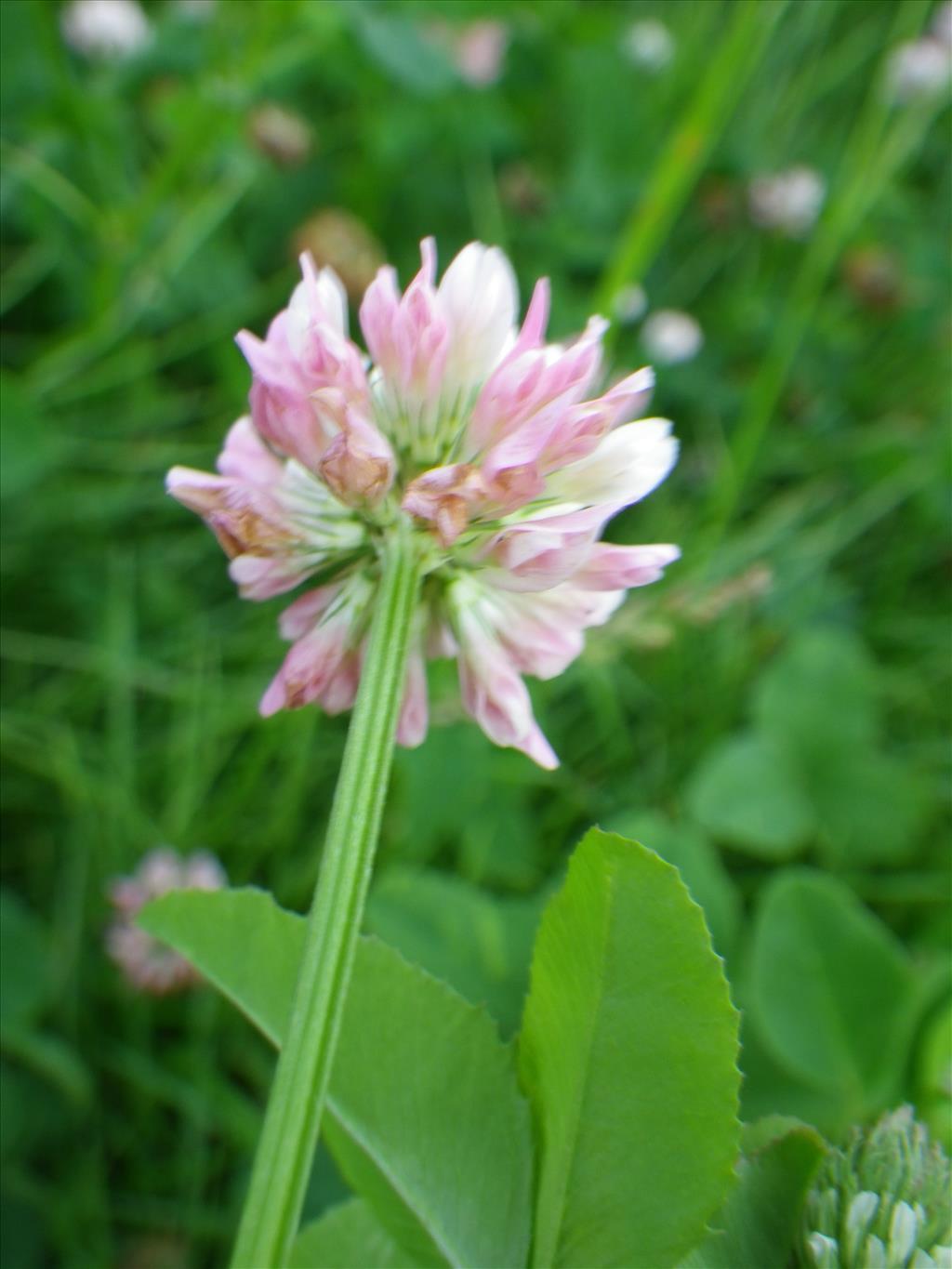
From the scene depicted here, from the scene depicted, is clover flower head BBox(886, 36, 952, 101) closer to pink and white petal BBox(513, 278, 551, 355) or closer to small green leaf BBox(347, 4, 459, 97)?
small green leaf BBox(347, 4, 459, 97)

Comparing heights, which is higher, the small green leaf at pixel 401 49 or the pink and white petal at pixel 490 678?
the small green leaf at pixel 401 49

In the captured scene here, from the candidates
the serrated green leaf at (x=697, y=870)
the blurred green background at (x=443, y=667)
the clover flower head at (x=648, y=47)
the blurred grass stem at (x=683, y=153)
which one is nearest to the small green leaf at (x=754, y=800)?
the blurred green background at (x=443, y=667)

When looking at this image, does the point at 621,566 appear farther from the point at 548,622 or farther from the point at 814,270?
the point at 814,270

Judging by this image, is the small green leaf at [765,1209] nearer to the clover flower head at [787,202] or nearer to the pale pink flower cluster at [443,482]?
the pale pink flower cluster at [443,482]

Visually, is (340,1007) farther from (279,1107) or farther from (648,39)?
(648,39)

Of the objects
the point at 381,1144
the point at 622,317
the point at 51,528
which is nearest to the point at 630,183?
the point at 622,317

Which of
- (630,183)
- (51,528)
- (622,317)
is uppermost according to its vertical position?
(630,183)
